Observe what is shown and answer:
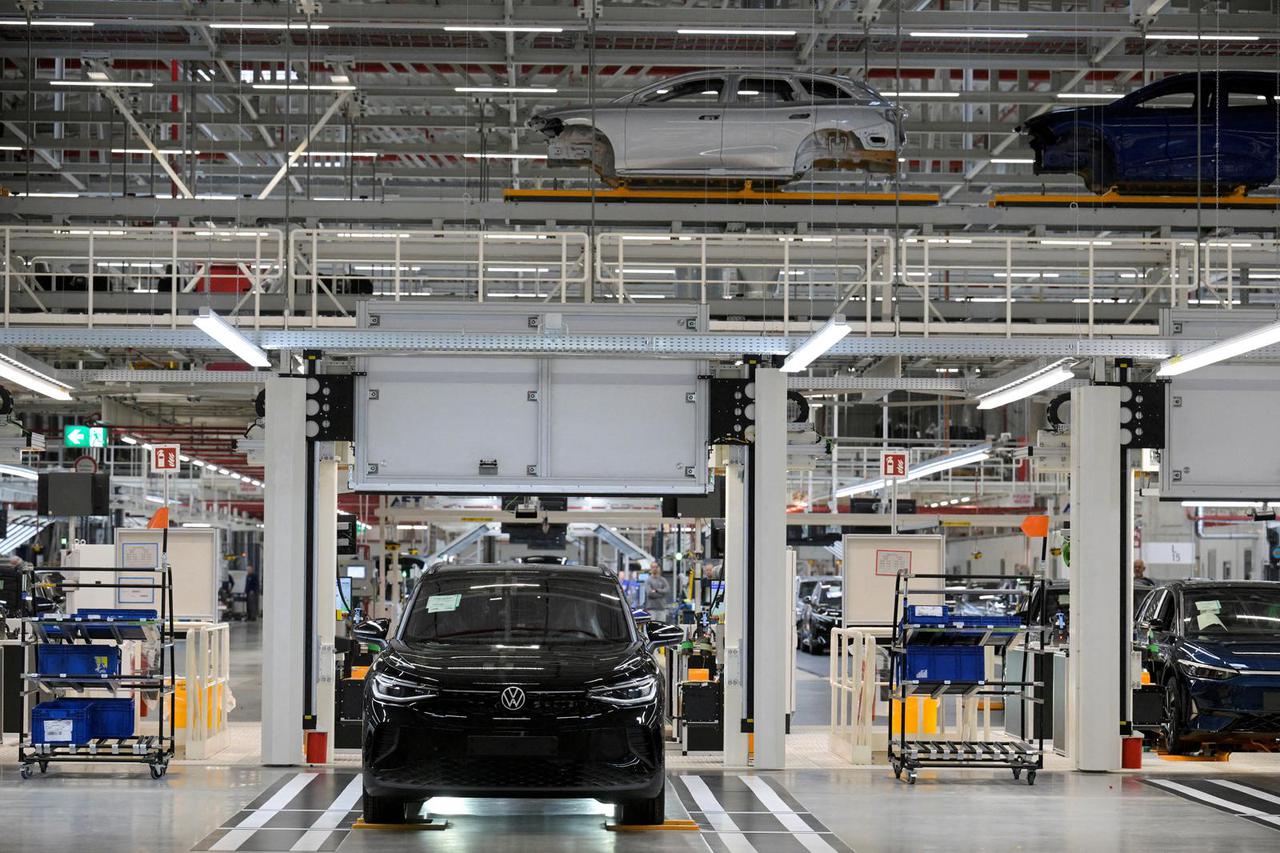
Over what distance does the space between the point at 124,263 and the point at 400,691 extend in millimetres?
9224

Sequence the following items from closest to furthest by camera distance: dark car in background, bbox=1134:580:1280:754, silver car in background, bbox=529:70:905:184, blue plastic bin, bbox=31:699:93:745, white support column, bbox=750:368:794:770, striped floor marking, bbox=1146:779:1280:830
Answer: striped floor marking, bbox=1146:779:1280:830
blue plastic bin, bbox=31:699:93:745
white support column, bbox=750:368:794:770
dark car in background, bbox=1134:580:1280:754
silver car in background, bbox=529:70:905:184

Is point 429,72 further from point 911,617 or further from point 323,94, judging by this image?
point 911,617

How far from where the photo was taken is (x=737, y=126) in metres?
14.0

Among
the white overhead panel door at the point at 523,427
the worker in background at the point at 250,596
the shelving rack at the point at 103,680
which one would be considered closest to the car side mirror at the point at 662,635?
the white overhead panel door at the point at 523,427

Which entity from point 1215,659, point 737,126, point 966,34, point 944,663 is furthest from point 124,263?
point 1215,659

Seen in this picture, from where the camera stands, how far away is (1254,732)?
11.3 m

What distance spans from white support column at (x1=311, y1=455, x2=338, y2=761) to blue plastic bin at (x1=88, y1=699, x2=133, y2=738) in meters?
1.36

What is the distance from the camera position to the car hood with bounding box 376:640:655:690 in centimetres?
776

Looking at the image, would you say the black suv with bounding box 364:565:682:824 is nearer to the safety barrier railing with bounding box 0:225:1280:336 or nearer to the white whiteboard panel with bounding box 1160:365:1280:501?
the safety barrier railing with bounding box 0:225:1280:336

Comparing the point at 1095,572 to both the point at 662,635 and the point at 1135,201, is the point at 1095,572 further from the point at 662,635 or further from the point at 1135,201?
the point at 1135,201

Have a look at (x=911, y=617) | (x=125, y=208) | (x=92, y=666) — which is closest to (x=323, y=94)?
(x=125, y=208)

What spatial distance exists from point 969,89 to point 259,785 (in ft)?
47.5

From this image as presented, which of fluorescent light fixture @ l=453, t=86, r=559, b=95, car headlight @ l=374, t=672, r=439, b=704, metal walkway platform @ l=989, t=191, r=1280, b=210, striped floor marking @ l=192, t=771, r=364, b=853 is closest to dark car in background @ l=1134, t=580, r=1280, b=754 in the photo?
metal walkway platform @ l=989, t=191, r=1280, b=210

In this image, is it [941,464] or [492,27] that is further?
[941,464]
